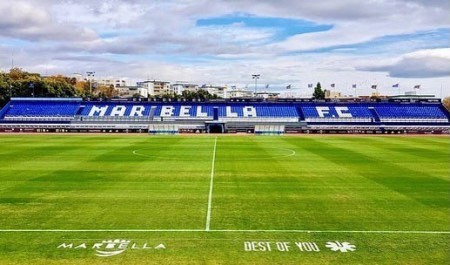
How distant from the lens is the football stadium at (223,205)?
1655 centimetres

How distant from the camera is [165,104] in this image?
99.9m

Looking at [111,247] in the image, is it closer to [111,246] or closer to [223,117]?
[111,246]

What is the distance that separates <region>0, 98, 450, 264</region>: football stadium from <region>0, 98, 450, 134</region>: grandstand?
34.3 metres

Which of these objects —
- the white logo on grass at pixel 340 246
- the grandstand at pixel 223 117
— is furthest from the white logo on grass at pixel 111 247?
the grandstand at pixel 223 117

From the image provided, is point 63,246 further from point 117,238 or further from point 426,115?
point 426,115

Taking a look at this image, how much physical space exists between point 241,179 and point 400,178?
10.6 metres

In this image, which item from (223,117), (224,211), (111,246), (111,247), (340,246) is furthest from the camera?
(223,117)

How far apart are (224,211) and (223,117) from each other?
71.4m

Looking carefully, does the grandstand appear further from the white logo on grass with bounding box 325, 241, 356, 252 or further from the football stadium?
the white logo on grass with bounding box 325, 241, 356, 252

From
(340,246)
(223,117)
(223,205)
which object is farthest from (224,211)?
(223,117)

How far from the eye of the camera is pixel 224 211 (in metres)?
22.2

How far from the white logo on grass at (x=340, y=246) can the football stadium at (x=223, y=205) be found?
0.04 metres

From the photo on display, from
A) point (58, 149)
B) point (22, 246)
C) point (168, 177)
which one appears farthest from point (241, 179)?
point (58, 149)

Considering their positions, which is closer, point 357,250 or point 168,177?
point 357,250
